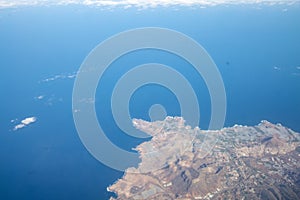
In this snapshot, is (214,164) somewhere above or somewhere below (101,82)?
below

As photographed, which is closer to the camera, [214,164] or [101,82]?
[214,164]

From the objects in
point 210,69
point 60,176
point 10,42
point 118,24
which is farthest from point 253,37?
point 60,176

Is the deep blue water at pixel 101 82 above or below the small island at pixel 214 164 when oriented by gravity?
above

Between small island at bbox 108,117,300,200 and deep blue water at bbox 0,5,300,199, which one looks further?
deep blue water at bbox 0,5,300,199

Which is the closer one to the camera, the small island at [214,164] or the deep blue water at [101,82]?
the small island at [214,164]

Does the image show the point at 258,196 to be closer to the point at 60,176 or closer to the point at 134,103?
the point at 60,176
